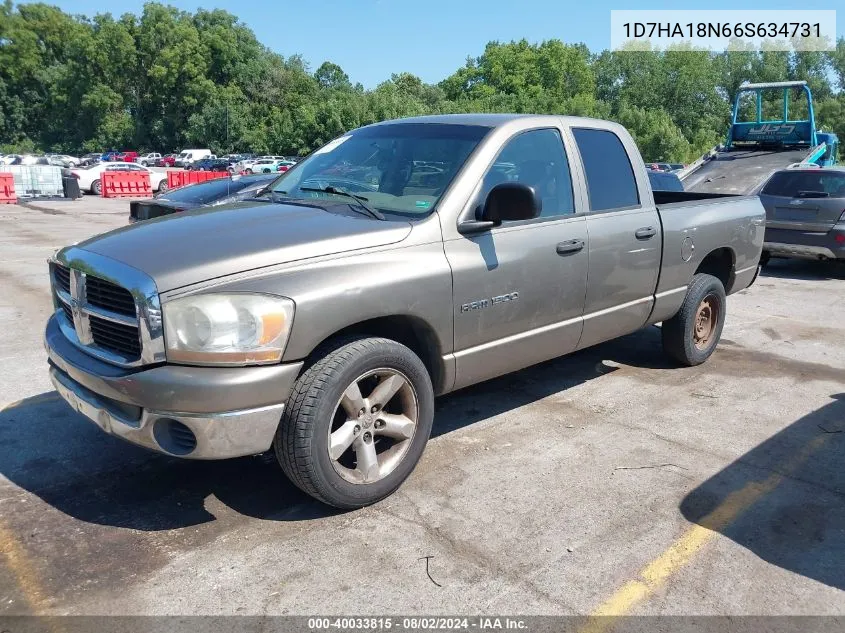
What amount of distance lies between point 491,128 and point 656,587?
2640 millimetres

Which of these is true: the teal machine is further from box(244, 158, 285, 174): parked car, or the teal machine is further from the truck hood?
box(244, 158, 285, 174): parked car

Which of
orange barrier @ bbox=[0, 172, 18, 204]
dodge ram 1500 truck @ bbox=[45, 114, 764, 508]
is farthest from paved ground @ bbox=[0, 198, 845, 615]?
orange barrier @ bbox=[0, 172, 18, 204]

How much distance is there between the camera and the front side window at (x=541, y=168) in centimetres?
425

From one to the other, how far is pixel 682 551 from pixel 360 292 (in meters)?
1.88

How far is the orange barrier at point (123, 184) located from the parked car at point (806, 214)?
24.8m

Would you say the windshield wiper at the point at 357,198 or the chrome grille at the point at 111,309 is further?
the windshield wiper at the point at 357,198

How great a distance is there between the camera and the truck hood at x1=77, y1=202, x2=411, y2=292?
3154 mm

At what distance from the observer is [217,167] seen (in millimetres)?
44969

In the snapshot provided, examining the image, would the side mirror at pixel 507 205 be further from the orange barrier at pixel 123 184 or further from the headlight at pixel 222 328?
the orange barrier at pixel 123 184

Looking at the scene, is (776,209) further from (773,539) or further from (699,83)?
(699,83)

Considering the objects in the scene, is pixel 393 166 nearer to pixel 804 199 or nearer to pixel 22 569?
pixel 22 569

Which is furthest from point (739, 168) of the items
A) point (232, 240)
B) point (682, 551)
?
point (232, 240)

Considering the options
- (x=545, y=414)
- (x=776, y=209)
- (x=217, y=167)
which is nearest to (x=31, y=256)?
(x=545, y=414)

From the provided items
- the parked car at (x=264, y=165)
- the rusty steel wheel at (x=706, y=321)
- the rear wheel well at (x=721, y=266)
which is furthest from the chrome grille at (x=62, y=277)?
the parked car at (x=264, y=165)
